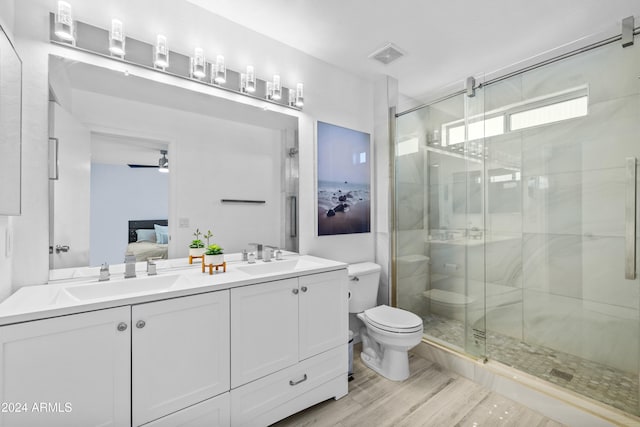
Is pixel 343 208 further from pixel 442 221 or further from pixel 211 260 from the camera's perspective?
pixel 211 260

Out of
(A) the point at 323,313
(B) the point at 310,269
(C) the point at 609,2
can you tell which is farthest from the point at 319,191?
(C) the point at 609,2

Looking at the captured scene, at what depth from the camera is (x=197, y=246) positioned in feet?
5.88

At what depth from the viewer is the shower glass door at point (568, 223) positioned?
1722 mm

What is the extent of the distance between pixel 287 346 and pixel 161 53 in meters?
1.86

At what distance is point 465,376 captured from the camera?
7.02 ft

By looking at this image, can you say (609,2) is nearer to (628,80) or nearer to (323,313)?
(628,80)

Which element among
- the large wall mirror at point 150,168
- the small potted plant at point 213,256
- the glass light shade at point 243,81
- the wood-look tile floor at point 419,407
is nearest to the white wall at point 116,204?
the large wall mirror at point 150,168

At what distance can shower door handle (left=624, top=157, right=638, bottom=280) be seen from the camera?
1614mm

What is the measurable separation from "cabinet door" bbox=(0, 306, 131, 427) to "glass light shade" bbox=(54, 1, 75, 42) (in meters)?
1.36

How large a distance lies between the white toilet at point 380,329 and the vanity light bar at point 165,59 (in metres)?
1.57

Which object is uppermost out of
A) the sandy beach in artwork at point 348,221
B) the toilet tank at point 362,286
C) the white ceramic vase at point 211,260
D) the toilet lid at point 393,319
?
the sandy beach in artwork at point 348,221

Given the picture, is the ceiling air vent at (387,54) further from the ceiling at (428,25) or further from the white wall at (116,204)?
the white wall at (116,204)

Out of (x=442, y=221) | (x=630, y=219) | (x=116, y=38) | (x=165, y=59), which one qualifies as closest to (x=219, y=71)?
(x=165, y=59)

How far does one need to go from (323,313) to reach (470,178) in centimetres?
166
